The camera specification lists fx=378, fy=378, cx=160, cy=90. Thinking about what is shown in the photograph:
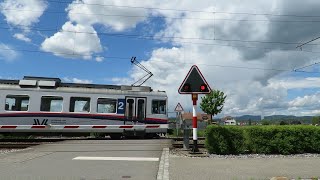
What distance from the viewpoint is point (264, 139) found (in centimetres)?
1377

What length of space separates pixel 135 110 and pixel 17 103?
7234 mm

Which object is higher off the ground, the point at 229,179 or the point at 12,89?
the point at 12,89

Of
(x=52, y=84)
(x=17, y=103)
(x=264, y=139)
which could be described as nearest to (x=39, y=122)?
(x=17, y=103)

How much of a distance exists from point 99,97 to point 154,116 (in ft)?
12.3

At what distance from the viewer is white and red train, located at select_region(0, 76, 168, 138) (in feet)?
75.3

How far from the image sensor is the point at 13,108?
22.9 metres

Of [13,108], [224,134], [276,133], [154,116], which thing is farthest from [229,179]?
[13,108]

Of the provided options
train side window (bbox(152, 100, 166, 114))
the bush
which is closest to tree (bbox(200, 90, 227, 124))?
train side window (bbox(152, 100, 166, 114))

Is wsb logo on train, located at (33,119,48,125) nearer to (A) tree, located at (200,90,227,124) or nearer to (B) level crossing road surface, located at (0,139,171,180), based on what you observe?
(B) level crossing road surface, located at (0,139,171,180)

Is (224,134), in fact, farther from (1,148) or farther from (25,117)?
(25,117)

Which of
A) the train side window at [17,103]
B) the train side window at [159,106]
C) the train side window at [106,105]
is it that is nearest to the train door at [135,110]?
the train side window at [159,106]

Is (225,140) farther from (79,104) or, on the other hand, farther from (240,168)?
(79,104)

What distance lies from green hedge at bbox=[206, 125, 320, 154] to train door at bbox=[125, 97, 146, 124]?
11.0m

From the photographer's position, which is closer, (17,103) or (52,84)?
(17,103)
